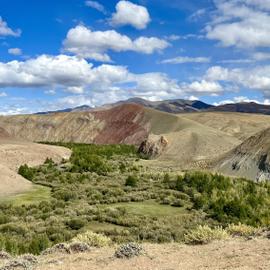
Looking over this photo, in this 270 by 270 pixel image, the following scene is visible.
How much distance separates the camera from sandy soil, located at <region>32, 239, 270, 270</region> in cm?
1184

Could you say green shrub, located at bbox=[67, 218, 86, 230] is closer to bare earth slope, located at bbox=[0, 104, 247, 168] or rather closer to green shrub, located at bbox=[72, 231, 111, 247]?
green shrub, located at bbox=[72, 231, 111, 247]

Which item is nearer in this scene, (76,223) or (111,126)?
(76,223)

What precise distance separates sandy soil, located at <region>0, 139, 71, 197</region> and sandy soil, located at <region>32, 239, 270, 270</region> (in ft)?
93.4

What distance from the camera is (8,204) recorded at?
35656 mm

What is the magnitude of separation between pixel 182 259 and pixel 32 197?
2928cm

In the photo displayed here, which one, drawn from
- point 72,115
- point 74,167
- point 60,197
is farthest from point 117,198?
point 72,115

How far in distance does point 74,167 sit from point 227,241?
47973 mm

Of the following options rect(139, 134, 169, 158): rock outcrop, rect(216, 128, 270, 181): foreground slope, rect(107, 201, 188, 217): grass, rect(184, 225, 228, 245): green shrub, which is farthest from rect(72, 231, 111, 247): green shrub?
rect(139, 134, 169, 158): rock outcrop

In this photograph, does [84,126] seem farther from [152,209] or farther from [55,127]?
[152,209]

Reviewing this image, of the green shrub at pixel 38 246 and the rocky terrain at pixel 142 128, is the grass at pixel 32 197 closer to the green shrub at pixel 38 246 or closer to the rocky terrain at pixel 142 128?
the green shrub at pixel 38 246

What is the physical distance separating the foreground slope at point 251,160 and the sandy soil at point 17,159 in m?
25.3

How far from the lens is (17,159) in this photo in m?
65.2

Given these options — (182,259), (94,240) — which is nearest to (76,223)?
(94,240)

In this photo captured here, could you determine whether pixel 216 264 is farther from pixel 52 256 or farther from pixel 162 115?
pixel 162 115
